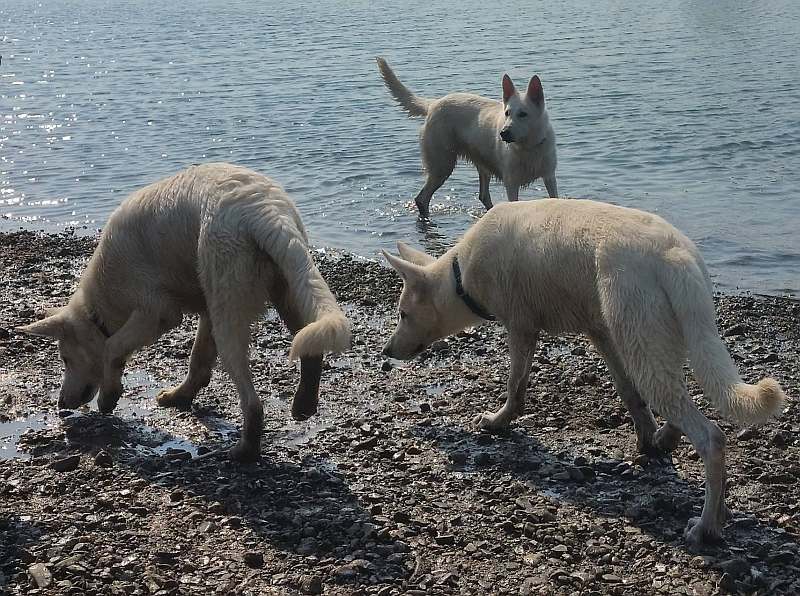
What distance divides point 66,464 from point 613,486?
119 inches

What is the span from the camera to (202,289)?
640 centimetres

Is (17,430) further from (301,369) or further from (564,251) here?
(564,251)

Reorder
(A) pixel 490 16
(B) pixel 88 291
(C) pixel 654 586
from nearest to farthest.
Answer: (C) pixel 654 586 → (B) pixel 88 291 → (A) pixel 490 16

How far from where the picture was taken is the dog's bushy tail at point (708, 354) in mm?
4742

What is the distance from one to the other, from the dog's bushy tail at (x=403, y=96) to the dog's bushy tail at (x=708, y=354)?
841cm

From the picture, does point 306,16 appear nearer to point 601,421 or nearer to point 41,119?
point 41,119

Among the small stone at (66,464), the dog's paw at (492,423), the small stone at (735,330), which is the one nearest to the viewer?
the small stone at (66,464)

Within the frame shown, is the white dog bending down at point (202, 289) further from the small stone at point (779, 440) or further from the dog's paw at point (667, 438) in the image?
the small stone at point (779, 440)

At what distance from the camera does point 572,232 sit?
19.1ft

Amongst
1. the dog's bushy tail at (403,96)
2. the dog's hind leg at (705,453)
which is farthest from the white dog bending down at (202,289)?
the dog's bushy tail at (403,96)

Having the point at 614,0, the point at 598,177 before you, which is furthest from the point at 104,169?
the point at 614,0

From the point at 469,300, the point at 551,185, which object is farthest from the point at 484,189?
the point at 469,300

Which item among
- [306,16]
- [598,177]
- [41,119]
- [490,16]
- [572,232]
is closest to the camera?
[572,232]

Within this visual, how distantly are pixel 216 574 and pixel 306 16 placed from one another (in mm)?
36084
